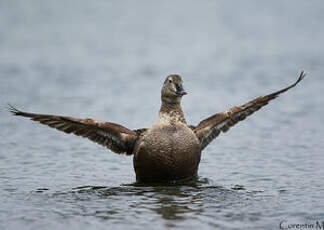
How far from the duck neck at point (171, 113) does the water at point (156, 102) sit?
92 centimetres

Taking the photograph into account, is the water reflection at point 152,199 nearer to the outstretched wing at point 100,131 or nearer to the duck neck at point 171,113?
the outstretched wing at point 100,131

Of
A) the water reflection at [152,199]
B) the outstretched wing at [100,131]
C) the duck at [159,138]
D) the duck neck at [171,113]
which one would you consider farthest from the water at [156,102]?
the duck neck at [171,113]

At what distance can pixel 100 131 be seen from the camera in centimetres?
1052

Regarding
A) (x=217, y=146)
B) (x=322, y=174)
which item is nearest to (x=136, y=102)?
(x=217, y=146)

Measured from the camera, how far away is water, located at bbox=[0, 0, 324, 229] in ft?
28.6

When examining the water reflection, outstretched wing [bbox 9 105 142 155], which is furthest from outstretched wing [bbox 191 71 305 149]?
outstretched wing [bbox 9 105 142 155]

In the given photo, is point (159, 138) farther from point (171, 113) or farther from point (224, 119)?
point (224, 119)

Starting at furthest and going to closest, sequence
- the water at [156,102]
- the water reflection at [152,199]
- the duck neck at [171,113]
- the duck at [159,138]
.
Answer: the duck neck at [171,113]
the duck at [159,138]
the water at [156,102]
the water reflection at [152,199]

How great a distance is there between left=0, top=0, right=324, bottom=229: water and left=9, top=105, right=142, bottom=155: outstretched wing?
0.51 m

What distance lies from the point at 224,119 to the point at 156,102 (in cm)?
596

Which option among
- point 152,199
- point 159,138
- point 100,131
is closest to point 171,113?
point 159,138

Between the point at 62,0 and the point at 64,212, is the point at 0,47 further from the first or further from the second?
the point at 64,212

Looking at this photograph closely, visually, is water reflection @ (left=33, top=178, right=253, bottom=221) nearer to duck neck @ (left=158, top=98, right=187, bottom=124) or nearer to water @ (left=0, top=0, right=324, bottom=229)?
water @ (left=0, top=0, right=324, bottom=229)

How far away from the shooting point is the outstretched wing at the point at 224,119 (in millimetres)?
10859
